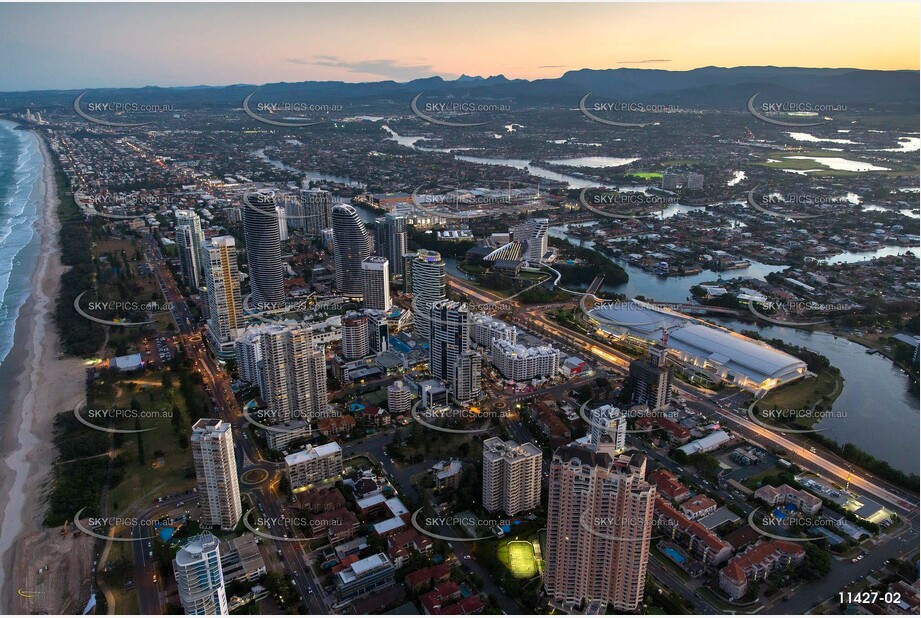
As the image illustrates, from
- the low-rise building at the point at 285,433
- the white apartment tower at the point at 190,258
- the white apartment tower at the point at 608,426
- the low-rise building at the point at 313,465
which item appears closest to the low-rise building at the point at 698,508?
the white apartment tower at the point at 608,426

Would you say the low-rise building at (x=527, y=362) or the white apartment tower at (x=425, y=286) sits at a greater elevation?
the white apartment tower at (x=425, y=286)

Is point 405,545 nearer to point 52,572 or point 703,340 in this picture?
point 52,572

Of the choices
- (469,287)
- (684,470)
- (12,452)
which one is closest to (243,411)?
(12,452)

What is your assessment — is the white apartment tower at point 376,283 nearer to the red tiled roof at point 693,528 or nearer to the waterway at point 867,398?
the waterway at point 867,398

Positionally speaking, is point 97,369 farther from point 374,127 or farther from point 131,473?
point 374,127

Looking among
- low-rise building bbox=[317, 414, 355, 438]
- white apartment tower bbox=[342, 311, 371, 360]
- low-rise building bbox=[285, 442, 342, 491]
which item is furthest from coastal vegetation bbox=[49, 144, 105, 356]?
low-rise building bbox=[285, 442, 342, 491]

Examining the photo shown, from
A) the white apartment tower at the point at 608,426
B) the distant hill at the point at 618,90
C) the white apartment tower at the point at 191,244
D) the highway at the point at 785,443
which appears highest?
the distant hill at the point at 618,90
